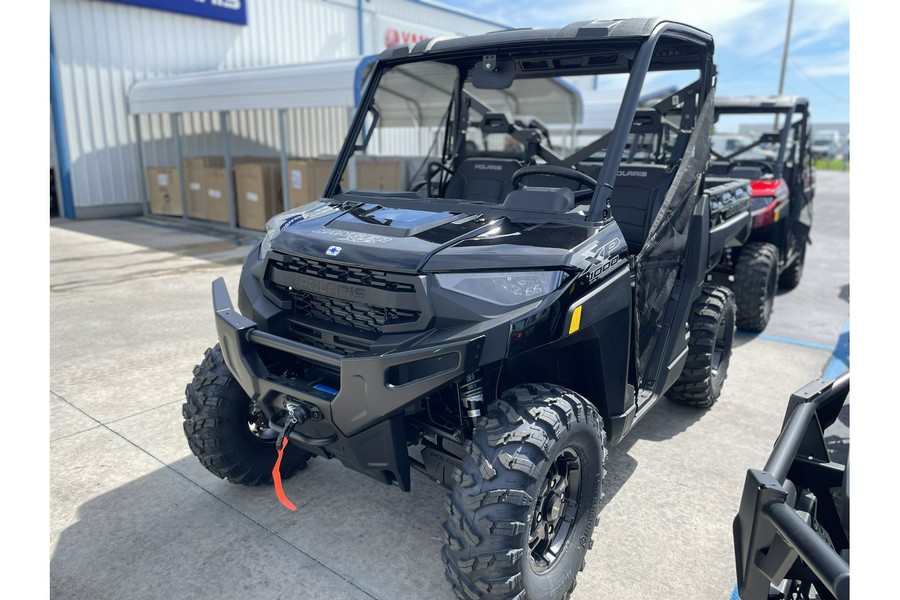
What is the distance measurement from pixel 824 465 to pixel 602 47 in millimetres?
1832

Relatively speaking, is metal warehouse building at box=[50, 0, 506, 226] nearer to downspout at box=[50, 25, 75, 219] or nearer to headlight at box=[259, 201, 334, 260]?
downspout at box=[50, 25, 75, 219]

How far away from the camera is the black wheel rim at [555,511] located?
234cm

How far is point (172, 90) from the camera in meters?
11.5

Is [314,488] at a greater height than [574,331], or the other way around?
[574,331]

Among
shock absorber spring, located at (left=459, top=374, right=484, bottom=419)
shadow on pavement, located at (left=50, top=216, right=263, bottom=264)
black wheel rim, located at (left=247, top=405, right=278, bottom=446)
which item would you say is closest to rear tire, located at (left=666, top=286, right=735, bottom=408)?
shock absorber spring, located at (left=459, top=374, right=484, bottom=419)

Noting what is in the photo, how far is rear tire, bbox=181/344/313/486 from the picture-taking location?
2.82 metres

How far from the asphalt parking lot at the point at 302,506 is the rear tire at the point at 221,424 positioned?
20 centimetres

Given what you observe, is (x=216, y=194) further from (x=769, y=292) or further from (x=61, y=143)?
(x=769, y=292)

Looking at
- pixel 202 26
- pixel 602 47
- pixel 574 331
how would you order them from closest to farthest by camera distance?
pixel 574 331 → pixel 602 47 → pixel 202 26

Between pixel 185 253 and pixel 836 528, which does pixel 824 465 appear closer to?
pixel 836 528

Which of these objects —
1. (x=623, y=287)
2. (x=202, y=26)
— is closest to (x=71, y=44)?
(x=202, y=26)

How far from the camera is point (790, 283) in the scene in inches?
295

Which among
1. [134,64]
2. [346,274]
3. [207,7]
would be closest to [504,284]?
[346,274]

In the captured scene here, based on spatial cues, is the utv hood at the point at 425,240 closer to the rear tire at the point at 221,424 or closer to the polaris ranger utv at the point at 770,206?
the rear tire at the point at 221,424
